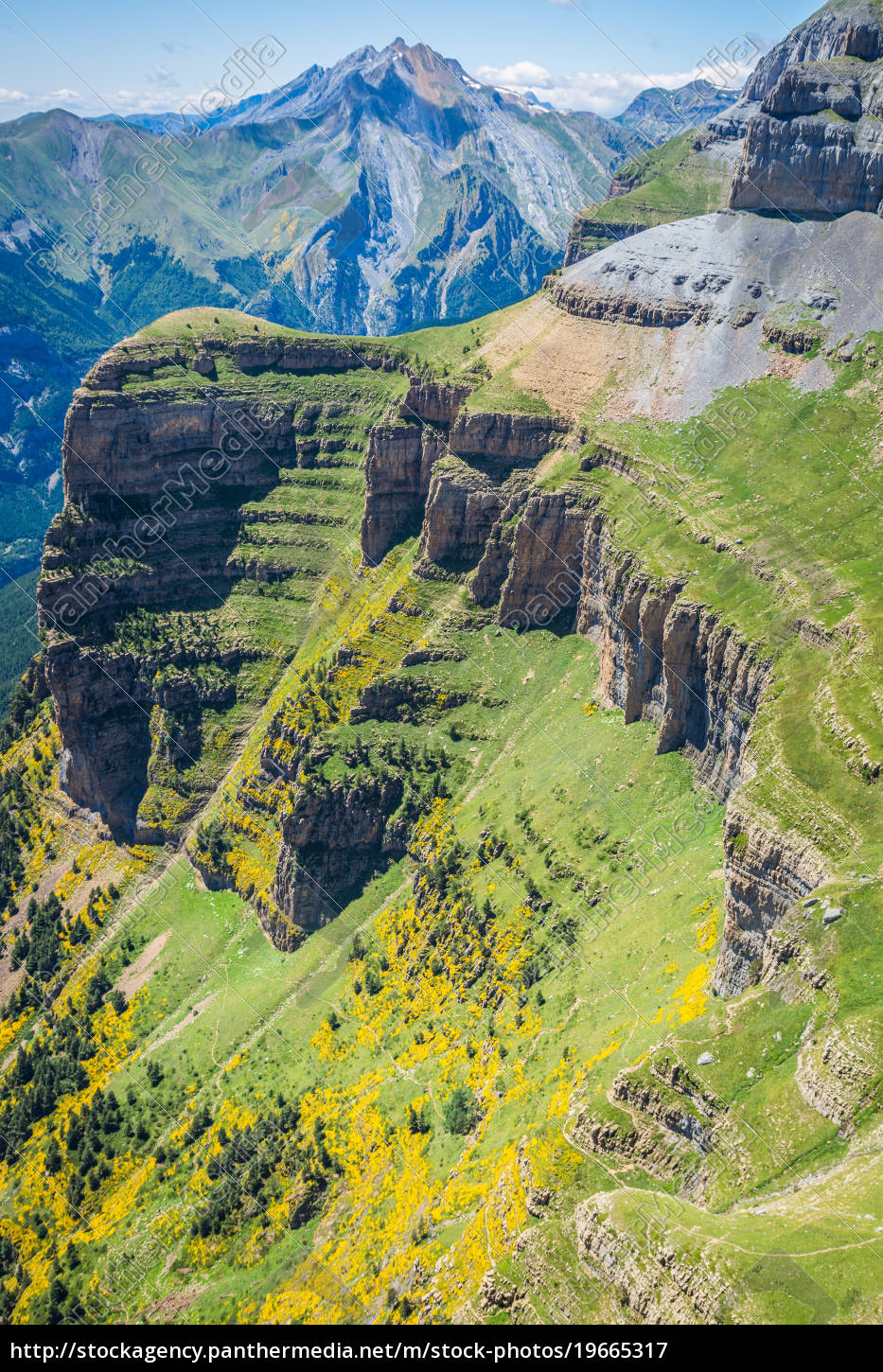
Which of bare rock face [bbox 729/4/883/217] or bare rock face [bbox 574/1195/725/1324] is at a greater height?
bare rock face [bbox 729/4/883/217]

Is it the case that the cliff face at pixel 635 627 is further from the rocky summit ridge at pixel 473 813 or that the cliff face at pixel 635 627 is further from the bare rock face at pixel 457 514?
the rocky summit ridge at pixel 473 813

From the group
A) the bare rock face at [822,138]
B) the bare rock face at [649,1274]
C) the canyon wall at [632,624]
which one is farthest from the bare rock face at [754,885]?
the bare rock face at [822,138]

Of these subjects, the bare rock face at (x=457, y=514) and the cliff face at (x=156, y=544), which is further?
the cliff face at (x=156, y=544)

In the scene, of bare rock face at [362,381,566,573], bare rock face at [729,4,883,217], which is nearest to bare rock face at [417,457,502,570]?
bare rock face at [362,381,566,573]

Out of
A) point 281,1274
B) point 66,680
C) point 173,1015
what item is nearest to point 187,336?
point 66,680

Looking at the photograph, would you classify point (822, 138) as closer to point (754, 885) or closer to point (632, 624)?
point (632, 624)

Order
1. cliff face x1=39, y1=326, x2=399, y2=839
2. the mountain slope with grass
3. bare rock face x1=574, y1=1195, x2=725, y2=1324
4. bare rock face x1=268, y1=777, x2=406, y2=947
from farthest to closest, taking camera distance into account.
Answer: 1. cliff face x1=39, y1=326, x2=399, y2=839
2. bare rock face x1=268, y1=777, x2=406, y2=947
3. the mountain slope with grass
4. bare rock face x1=574, y1=1195, x2=725, y2=1324

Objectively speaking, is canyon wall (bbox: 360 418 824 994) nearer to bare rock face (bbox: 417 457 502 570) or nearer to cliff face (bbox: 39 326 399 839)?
bare rock face (bbox: 417 457 502 570)

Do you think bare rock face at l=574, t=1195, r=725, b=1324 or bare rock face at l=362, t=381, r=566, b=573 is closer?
bare rock face at l=574, t=1195, r=725, b=1324

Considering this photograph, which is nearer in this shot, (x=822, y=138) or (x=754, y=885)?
(x=754, y=885)

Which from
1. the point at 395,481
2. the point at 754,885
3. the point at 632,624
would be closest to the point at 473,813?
the point at 632,624

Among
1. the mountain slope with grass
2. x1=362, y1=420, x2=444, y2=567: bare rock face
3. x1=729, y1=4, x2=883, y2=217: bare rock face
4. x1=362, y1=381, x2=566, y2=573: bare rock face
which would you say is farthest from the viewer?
x1=362, y1=420, x2=444, y2=567: bare rock face

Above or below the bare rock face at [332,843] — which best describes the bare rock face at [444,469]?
above
